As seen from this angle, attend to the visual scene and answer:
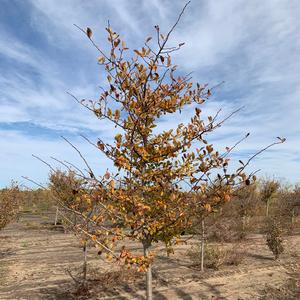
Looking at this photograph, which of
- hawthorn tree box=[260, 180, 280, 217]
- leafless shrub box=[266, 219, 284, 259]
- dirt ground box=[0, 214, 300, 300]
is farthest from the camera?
hawthorn tree box=[260, 180, 280, 217]

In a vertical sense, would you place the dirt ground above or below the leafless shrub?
below

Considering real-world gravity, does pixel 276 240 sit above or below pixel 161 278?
above

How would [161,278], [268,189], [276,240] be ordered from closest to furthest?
[161,278], [276,240], [268,189]

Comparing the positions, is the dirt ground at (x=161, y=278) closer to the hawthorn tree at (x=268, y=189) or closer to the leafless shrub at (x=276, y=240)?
the leafless shrub at (x=276, y=240)

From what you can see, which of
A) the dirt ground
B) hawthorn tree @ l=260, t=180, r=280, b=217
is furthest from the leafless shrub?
hawthorn tree @ l=260, t=180, r=280, b=217

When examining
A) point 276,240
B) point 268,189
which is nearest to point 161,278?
point 276,240

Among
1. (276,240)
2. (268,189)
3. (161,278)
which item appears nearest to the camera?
(161,278)

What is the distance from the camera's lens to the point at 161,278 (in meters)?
9.92

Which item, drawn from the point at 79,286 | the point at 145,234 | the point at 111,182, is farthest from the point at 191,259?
the point at 111,182

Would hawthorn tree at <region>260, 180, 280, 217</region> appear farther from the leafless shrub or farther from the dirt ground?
the leafless shrub

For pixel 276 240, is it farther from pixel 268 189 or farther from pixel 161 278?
pixel 268 189

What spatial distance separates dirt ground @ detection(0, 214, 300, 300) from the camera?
8477 millimetres

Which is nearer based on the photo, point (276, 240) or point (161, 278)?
point (161, 278)

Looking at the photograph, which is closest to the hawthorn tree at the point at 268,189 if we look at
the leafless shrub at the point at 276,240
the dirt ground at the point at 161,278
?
the dirt ground at the point at 161,278
